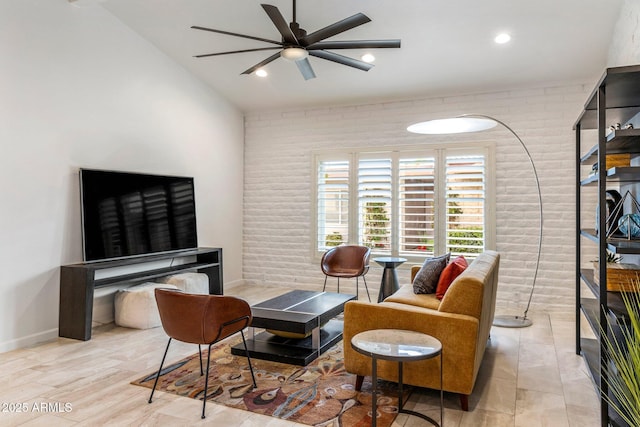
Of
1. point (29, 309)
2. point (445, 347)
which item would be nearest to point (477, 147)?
point (445, 347)

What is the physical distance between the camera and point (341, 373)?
3.19 metres

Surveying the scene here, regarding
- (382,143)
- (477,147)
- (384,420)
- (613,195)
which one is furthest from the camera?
(382,143)

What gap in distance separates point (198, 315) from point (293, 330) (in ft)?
3.07

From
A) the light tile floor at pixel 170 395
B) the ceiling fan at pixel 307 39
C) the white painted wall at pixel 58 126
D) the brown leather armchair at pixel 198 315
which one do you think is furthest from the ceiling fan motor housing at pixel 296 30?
Answer: the light tile floor at pixel 170 395

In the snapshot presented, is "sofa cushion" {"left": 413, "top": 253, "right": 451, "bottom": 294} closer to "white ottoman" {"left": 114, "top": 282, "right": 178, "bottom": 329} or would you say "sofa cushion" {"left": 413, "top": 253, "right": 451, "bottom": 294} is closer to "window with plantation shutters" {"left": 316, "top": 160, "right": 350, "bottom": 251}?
"window with plantation shutters" {"left": 316, "top": 160, "right": 350, "bottom": 251}

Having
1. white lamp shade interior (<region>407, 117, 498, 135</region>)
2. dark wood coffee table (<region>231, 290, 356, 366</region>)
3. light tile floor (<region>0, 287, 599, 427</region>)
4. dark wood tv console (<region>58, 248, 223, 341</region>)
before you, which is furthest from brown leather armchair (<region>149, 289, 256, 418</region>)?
white lamp shade interior (<region>407, 117, 498, 135</region>)

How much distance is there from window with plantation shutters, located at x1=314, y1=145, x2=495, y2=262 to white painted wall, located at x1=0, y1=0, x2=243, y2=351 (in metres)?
2.29

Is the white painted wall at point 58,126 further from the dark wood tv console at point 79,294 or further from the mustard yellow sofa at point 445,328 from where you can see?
the mustard yellow sofa at point 445,328

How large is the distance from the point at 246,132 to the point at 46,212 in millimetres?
3481

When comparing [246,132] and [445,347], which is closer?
[445,347]

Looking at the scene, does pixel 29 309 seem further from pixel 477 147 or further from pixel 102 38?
pixel 477 147

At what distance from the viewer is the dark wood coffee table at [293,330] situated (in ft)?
11.0

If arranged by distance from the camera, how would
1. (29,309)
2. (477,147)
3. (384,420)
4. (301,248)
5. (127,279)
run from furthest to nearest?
(301,248), (477,147), (127,279), (29,309), (384,420)

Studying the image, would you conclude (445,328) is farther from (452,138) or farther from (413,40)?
(452,138)
